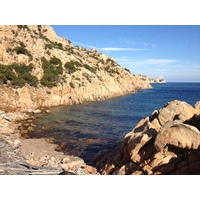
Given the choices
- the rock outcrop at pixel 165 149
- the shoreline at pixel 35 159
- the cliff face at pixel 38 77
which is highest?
the cliff face at pixel 38 77

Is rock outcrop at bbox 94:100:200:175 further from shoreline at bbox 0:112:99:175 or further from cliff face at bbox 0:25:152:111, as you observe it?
cliff face at bbox 0:25:152:111

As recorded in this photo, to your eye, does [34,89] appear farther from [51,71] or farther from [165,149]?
[165,149]

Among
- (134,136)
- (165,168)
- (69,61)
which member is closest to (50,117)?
(134,136)

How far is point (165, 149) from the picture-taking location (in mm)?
8070

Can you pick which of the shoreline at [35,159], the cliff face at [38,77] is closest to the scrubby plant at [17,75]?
the cliff face at [38,77]

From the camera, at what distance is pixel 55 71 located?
4178 cm

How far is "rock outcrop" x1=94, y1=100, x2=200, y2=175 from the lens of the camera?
7466mm

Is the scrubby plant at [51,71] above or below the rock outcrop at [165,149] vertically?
above

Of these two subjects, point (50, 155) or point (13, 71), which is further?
point (13, 71)

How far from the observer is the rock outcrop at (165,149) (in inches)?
294

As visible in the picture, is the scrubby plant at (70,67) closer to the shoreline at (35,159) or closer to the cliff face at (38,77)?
the cliff face at (38,77)

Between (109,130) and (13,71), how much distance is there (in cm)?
2076

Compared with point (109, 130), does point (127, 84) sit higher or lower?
higher
